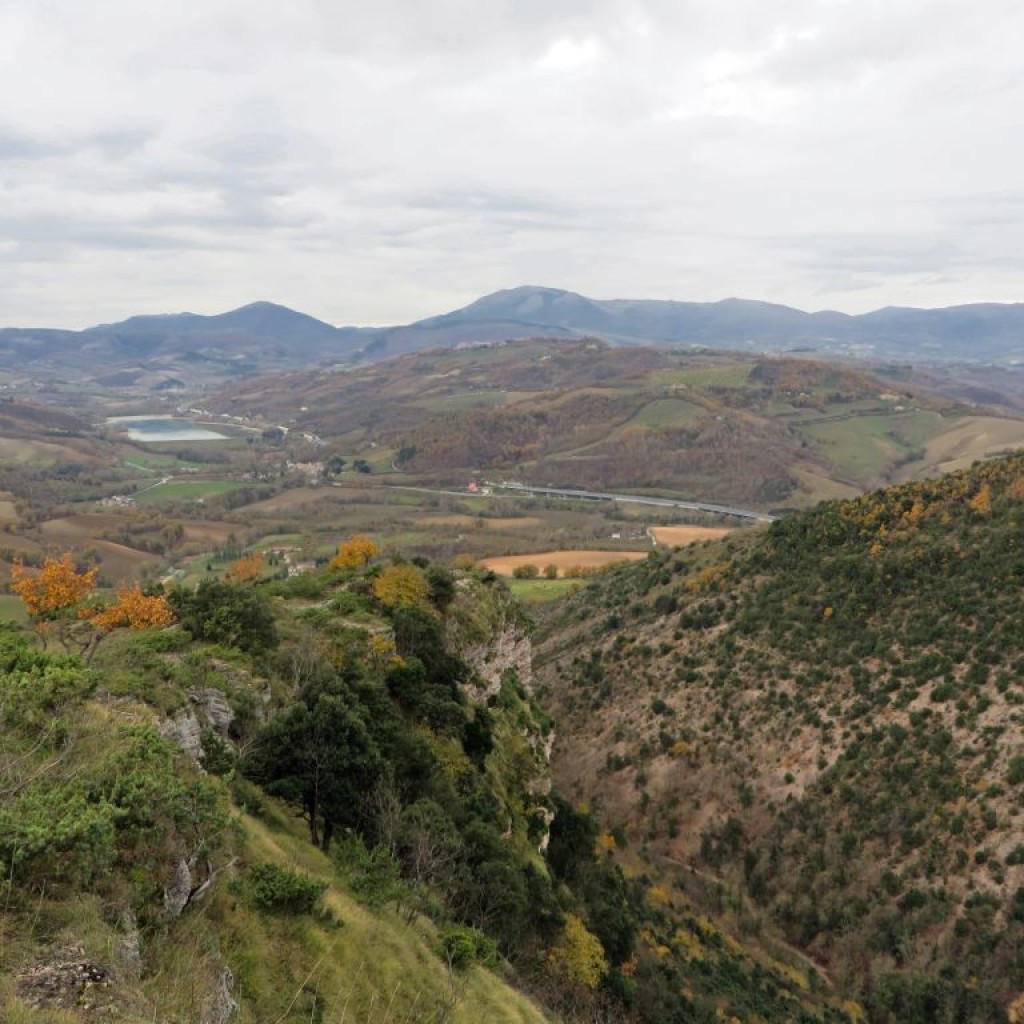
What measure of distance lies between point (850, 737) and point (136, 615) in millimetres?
43941

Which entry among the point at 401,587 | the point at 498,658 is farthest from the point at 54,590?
the point at 498,658

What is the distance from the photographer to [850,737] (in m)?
48.0

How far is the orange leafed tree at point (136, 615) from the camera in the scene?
27.8m

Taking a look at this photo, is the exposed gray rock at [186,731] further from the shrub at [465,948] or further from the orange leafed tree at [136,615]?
the orange leafed tree at [136,615]

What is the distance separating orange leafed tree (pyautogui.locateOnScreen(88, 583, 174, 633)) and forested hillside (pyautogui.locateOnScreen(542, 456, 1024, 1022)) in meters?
35.7

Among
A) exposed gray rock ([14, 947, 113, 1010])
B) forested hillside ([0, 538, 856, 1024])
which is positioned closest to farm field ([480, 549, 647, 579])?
forested hillside ([0, 538, 856, 1024])

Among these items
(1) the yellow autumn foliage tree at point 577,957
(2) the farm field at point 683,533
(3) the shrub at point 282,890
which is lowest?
(2) the farm field at point 683,533

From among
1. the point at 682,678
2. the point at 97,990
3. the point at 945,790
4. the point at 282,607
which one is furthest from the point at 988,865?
the point at 97,990

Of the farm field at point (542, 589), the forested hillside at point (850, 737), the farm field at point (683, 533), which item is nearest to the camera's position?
the forested hillside at point (850, 737)

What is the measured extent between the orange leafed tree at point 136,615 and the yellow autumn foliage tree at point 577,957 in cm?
1944

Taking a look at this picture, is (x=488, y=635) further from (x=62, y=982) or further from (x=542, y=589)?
(x=542, y=589)

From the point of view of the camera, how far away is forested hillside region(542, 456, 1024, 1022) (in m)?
38.0

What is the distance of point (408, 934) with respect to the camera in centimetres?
1792

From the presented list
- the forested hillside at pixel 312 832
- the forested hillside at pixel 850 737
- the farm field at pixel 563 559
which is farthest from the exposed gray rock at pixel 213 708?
the farm field at pixel 563 559
